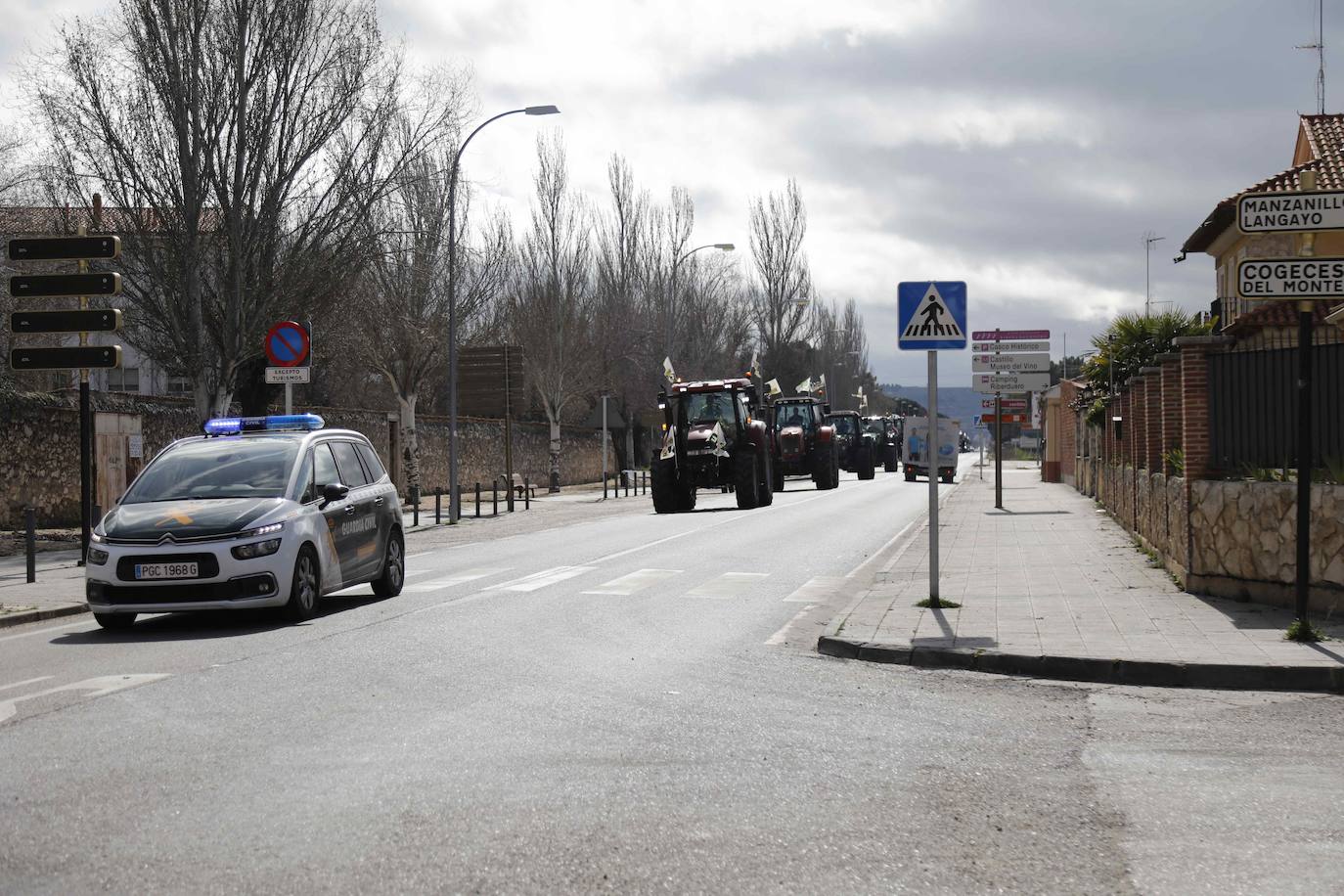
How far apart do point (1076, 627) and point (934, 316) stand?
128 inches

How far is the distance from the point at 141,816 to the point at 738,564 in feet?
43.2

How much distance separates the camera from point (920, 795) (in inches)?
232

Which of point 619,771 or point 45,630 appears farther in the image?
point 45,630

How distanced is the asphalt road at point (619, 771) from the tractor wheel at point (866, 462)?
4488 centimetres

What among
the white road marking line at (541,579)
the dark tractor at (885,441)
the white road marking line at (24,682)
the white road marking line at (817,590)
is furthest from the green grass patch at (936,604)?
the dark tractor at (885,441)

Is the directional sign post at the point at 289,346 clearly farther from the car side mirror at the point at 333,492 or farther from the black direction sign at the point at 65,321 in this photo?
the car side mirror at the point at 333,492

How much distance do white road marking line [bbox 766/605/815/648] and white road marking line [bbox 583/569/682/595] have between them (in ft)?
7.35

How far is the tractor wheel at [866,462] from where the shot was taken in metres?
56.1

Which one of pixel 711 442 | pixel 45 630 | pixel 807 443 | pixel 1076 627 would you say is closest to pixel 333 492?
pixel 45 630

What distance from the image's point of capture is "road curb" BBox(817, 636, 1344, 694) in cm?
888

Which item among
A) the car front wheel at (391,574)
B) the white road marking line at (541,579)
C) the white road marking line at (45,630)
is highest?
the car front wheel at (391,574)

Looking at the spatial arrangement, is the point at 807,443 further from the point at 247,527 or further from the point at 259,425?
the point at 247,527

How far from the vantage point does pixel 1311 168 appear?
103 ft

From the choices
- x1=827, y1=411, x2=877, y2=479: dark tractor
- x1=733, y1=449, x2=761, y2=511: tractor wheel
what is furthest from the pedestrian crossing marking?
x1=827, y1=411, x2=877, y2=479: dark tractor
